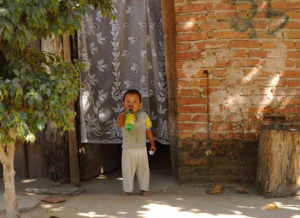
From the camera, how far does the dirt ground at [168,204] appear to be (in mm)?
3885

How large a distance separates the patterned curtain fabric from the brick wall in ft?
1.05

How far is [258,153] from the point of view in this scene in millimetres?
4520

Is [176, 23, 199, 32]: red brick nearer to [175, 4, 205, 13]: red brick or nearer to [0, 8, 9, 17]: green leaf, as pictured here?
[175, 4, 205, 13]: red brick

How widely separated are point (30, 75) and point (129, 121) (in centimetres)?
159

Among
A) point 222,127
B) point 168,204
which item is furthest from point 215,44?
point 168,204

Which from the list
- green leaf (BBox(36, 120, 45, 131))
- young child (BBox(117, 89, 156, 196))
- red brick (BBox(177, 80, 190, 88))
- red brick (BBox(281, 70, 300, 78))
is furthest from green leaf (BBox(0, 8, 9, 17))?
red brick (BBox(281, 70, 300, 78))

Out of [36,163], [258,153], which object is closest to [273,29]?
[258,153]

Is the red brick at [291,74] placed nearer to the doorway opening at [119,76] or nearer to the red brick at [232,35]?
the red brick at [232,35]

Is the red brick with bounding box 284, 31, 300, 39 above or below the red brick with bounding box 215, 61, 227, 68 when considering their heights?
above

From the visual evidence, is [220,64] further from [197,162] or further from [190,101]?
[197,162]

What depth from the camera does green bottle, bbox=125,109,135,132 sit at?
433cm

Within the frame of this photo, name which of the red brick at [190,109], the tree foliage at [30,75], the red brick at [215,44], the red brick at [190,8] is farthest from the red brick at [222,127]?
the tree foliage at [30,75]

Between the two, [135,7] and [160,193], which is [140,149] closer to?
[160,193]

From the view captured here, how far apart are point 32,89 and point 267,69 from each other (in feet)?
9.12
